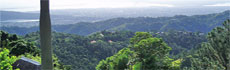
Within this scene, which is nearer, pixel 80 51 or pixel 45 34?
pixel 45 34

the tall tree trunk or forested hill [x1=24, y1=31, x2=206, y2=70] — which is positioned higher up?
the tall tree trunk

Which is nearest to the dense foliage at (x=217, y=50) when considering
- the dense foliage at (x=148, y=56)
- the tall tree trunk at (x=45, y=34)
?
the dense foliage at (x=148, y=56)

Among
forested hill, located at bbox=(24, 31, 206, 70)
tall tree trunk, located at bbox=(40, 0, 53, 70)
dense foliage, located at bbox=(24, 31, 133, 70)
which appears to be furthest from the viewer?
forested hill, located at bbox=(24, 31, 206, 70)

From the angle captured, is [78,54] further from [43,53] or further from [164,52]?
[43,53]

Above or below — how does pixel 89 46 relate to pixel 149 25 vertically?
above

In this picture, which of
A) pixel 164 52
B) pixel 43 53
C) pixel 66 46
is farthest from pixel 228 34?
pixel 66 46

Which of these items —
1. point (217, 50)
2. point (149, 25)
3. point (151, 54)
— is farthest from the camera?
point (149, 25)

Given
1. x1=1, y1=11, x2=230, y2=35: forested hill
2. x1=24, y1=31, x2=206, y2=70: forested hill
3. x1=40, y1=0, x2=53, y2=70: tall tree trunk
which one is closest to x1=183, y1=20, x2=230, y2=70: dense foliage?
x1=40, y1=0, x2=53, y2=70: tall tree trunk

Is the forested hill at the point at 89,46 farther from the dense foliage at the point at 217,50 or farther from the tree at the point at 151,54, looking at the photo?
the dense foliage at the point at 217,50

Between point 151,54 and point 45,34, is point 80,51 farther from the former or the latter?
point 45,34

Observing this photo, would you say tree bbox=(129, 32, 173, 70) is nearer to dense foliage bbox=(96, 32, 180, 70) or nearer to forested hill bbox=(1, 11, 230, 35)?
dense foliage bbox=(96, 32, 180, 70)

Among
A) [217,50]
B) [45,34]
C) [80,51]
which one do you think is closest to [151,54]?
[217,50]
